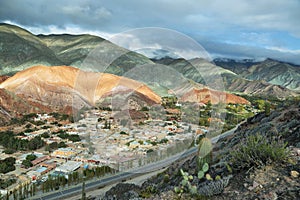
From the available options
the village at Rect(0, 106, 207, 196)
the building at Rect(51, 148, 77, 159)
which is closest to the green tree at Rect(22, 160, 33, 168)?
the village at Rect(0, 106, 207, 196)

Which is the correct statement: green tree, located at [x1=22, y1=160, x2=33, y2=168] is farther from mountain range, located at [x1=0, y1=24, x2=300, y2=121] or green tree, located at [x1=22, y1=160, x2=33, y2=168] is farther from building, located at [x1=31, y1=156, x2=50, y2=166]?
mountain range, located at [x1=0, y1=24, x2=300, y2=121]

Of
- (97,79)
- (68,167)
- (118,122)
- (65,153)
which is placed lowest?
(65,153)

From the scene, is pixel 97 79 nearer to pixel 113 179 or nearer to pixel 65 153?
pixel 113 179

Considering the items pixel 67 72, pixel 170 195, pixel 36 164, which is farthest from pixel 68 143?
pixel 67 72

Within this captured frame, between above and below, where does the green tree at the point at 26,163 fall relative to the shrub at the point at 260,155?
below

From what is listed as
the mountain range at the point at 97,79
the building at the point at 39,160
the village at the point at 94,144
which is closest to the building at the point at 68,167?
the village at the point at 94,144

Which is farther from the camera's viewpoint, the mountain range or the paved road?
the paved road

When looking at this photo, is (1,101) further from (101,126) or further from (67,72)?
(101,126)

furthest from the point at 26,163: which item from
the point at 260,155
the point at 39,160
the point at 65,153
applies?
the point at 260,155

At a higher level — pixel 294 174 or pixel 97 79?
pixel 97 79

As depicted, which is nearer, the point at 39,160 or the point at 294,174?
the point at 294,174

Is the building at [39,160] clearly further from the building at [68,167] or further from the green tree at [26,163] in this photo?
the building at [68,167]
